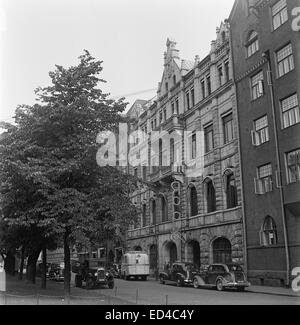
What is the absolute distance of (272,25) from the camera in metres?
29.7

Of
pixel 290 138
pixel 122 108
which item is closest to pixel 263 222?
pixel 290 138

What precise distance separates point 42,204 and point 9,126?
4951 mm

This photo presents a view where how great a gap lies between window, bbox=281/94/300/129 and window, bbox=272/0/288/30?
5.10 metres

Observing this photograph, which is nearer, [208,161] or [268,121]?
[268,121]

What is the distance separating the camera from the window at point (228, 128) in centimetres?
3500

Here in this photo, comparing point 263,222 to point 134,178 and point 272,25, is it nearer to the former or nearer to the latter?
point 134,178

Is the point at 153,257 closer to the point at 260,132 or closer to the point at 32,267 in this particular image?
the point at 32,267

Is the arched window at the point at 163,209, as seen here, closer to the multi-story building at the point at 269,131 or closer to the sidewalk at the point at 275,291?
the multi-story building at the point at 269,131

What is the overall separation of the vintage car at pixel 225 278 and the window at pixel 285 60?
12374 mm

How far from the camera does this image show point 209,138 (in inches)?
1510

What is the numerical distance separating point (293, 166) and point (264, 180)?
125 inches

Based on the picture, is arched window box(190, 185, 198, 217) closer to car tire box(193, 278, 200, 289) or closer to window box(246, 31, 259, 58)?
car tire box(193, 278, 200, 289)

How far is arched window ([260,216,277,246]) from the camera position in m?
28.6

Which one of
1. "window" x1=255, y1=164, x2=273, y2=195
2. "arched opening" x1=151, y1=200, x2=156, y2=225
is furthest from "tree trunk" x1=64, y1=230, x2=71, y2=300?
"arched opening" x1=151, y1=200, x2=156, y2=225
